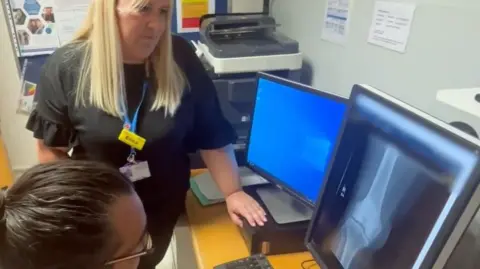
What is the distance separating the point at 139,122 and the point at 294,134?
0.42 metres

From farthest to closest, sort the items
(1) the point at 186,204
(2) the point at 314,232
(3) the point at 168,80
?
1. (1) the point at 186,204
2. (3) the point at 168,80
3. (2) the point at 314,232

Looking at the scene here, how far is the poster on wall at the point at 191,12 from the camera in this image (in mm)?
2092

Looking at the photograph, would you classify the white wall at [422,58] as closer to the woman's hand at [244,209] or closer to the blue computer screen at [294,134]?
the blue computer screen at [294,134]

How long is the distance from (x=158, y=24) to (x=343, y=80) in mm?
652

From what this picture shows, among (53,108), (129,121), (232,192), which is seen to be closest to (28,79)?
(53,108)

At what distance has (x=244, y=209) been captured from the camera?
1247 mm

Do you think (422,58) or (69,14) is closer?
(422,58)

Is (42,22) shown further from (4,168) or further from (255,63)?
(255,63)

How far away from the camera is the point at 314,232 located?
38.4 inches

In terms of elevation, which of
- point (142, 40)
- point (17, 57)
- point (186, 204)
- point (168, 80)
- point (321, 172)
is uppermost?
point (142, 40)

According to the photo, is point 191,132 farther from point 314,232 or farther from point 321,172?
point 314,232

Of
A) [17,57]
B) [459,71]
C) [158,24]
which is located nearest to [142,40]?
[158,24]

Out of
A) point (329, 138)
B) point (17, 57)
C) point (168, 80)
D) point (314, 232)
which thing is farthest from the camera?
point (17, 57)

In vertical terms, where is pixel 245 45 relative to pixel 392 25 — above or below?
below
